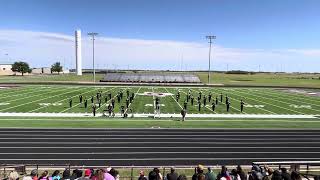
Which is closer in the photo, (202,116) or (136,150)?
(136,150)

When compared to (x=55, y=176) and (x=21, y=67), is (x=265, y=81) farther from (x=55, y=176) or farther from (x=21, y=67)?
(x=55, y=176)

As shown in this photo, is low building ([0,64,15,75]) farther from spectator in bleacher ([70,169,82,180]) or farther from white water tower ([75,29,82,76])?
spectator in bleacher ([70,169,82,180])

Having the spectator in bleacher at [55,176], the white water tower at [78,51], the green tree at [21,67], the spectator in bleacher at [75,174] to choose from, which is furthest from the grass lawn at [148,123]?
the white water tower at [78,51]

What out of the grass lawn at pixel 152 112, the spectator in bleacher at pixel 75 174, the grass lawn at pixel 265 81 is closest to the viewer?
the spectator in bleacher at pixel 75 174

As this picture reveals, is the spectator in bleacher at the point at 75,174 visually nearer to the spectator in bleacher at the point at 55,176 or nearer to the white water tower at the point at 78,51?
the spectator in bleacher at the point at 55,176

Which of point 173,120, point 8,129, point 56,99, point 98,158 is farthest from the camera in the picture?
point 56,99

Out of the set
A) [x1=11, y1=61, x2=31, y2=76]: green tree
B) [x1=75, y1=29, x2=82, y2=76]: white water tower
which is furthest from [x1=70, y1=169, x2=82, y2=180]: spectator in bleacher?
[x1=75, y1=29, x2=82, y2=76]: white water tower

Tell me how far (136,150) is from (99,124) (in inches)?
382

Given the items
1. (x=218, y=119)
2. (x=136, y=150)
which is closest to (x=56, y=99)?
(x=218, y=119)

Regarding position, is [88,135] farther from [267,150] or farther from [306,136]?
[306,136]

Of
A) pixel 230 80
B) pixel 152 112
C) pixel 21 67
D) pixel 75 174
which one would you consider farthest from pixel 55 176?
pixel 21 67

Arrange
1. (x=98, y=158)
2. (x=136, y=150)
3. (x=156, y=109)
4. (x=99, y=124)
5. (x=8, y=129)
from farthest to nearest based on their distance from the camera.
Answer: (x=156, y=109)
(x=99, y=124)
(x=8, y=129)
(x=136, y=150)
(x=98, y=158)

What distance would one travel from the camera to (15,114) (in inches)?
1431

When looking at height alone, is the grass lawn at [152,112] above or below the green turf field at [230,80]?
below
